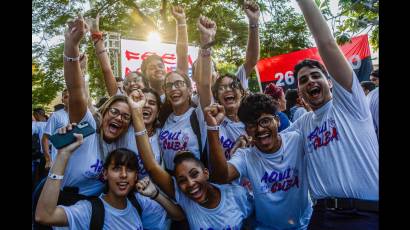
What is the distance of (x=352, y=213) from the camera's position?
6.66 feet

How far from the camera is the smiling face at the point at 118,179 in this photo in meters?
2.25

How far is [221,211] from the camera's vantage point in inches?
93.7

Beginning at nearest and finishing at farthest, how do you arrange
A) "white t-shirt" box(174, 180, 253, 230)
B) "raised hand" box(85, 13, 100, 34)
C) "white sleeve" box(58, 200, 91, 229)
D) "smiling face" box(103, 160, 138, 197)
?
"white sleeve" box(58, 200, 91, 229), "smiling face" box(103, 160, 138, 197), "white t-shirt" box(174, 180, 253, 230), "raised hand" box(85, 13, 100, 34)

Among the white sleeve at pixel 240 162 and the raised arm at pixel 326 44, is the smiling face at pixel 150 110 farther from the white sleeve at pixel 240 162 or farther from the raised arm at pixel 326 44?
the raised arm at pixel 326 44

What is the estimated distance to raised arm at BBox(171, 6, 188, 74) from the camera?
256 centimetres

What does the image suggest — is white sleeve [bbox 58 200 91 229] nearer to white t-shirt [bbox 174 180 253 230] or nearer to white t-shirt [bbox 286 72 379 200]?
white t-shirt [bbox 174 180 253 230]

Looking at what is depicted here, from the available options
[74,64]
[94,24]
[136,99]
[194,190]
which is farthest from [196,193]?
[94,24]

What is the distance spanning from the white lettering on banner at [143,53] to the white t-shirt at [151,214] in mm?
955

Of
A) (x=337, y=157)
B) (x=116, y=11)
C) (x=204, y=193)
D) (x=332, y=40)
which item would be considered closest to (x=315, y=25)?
(x=332, y=40)

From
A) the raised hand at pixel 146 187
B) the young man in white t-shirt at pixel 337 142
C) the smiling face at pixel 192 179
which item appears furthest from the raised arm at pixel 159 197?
the young man in white t-shirt at pixel 337 142

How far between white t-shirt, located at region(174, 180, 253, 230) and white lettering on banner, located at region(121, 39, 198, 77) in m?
0.89

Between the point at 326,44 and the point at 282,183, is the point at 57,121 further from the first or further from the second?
the point at 326,44

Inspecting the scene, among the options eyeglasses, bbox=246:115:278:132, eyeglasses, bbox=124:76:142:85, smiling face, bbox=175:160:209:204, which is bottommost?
smiling face, bbox=175:160:209:204

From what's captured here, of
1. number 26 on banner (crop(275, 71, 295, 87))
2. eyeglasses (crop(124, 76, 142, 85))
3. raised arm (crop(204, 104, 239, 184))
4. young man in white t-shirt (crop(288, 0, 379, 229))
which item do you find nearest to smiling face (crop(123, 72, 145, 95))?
eyeglasses (crop(124, 76, 142, 85))
